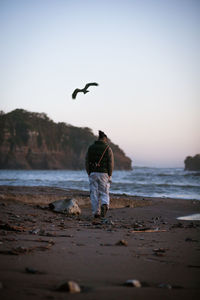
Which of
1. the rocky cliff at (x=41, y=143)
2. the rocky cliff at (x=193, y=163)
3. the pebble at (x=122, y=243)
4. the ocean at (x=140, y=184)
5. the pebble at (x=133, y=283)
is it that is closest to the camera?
the pebble at (x=133, y=283)

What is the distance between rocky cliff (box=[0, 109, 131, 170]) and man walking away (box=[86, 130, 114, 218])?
101857mm

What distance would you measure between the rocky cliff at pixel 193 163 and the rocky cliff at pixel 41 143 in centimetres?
5030

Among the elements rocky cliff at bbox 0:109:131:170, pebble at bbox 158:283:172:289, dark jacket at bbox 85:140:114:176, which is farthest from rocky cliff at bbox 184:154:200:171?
pebble at bbox 158:283:172:289

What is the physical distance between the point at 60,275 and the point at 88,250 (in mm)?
1014

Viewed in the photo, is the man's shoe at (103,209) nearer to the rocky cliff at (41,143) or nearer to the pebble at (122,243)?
the pebble at (122,243)

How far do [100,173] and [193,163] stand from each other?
79892 mm

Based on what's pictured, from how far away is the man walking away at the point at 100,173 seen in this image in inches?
282

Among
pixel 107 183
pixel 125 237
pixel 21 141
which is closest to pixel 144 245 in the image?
pixel 125 237

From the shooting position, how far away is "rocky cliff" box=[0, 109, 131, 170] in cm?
10794

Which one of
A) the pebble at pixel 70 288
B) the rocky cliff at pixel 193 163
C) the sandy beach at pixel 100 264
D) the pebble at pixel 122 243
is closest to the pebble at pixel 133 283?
the sandy beach at pixel 100 264

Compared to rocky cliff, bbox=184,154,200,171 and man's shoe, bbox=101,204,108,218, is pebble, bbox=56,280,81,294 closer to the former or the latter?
man's shoe, bbox=101,204,108,218

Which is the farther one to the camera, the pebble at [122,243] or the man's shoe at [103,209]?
the man's shoe at [103,209]

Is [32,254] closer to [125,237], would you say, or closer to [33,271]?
[33,271]

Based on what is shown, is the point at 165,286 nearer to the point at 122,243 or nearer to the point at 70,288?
the point at 70,288
